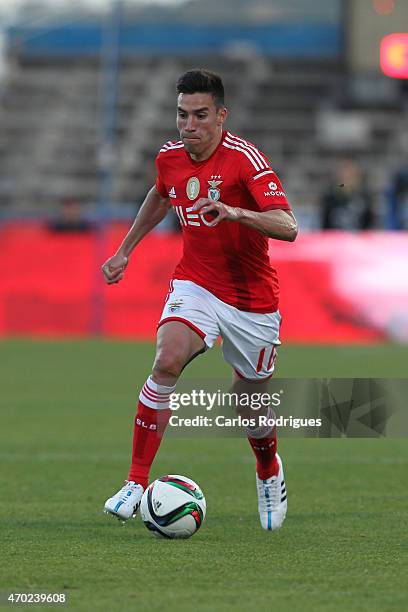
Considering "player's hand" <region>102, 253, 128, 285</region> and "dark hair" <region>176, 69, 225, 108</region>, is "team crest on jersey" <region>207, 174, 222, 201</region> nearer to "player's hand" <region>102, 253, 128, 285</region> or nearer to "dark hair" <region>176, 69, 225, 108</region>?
"dark hair" <region>176, 69, 225, 108</region>

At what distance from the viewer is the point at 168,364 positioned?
6.66 m

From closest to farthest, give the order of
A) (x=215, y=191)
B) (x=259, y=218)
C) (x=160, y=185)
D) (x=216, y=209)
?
(x=216, y=209)
(x=259, y=218)
(x=215, y=191)
(x=160, y=185)

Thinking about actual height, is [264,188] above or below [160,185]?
above

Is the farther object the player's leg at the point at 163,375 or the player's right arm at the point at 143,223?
the player's right arm at the point at 143,223

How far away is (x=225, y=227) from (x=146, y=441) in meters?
1.12

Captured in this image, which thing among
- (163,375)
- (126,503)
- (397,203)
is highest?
(163,375)

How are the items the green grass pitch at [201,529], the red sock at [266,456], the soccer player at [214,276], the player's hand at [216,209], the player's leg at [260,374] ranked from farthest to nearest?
1. the red sock at [266,456]
2. the player's leg at [260,374]
3. the soccer player at [214,276]
4. the player's hand at [216,209]
5. the green grass pitch at [201,529]

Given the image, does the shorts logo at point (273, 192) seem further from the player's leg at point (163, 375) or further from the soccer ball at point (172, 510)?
the soccer ball at point (172, 510)

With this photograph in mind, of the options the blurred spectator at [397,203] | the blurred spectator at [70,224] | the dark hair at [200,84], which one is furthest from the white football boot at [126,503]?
the blurred spectator at [397,203]

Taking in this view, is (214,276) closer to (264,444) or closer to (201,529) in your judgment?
(264,444)

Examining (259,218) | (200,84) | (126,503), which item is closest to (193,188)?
(200,84)

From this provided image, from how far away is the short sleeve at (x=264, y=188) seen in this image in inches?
261

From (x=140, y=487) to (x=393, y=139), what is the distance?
2775cm

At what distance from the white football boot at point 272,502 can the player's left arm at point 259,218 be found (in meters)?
1.31
